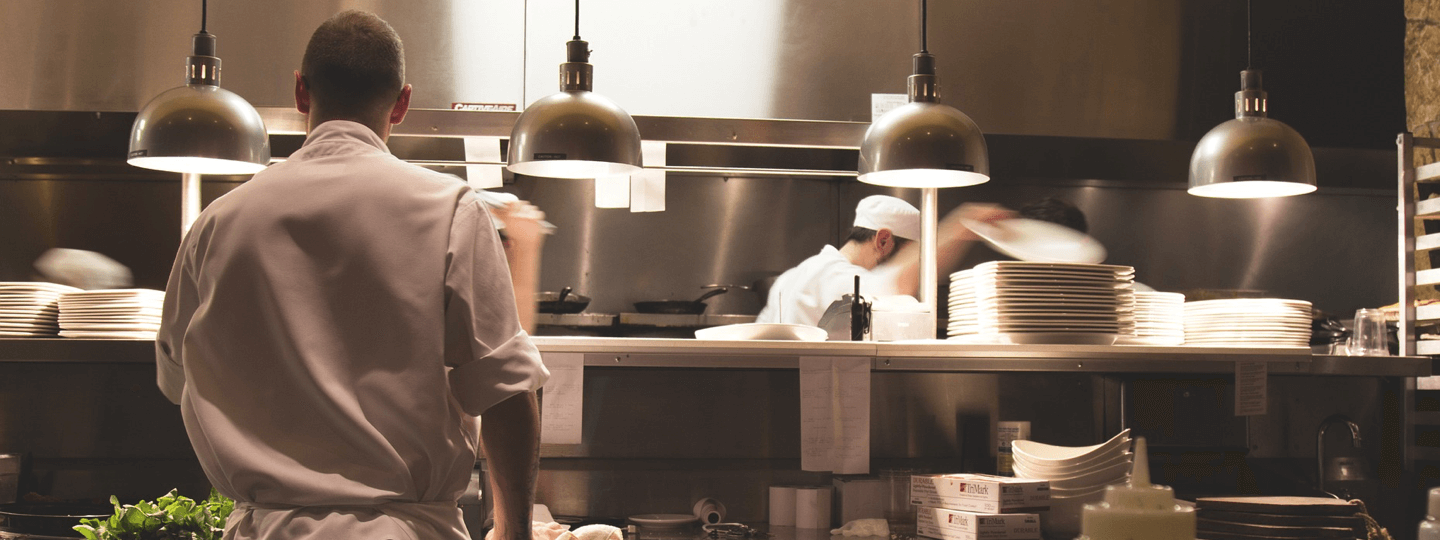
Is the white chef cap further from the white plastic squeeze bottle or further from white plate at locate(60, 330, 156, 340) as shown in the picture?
the white plastic squeeze bottle

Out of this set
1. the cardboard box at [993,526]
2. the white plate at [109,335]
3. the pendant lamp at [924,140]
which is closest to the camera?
the cardboard box at [993,526]

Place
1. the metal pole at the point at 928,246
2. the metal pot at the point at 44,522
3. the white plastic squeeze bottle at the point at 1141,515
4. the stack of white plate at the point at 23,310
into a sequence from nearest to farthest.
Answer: the white plastic squeeze bottle at the point at 1141,515 < the metal pot at the point at 44,522 < the stack of white plate at the point at 23,310 < the metal pole at the point at 928,246

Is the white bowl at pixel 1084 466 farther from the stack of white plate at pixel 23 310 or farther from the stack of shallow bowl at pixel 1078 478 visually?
the stack of white plate at pixel 23 310

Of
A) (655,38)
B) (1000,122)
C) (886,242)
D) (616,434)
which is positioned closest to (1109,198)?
(886,242)

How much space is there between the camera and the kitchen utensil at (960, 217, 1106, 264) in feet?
14.8

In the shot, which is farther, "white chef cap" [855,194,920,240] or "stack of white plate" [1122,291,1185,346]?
"white chef cap" [855,194,920,240]

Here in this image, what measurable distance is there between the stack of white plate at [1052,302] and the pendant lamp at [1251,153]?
1.03 feet

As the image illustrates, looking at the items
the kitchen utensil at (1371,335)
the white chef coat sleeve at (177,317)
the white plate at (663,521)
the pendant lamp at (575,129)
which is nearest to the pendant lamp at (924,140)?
the pendant lamp at (575,129)

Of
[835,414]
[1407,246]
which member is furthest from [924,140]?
[1407,246]

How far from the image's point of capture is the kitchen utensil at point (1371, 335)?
3434mm

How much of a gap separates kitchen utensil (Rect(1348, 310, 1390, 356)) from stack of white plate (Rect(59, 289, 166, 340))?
3392 mm

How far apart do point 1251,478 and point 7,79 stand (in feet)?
12.6

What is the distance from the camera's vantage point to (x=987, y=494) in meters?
2.39

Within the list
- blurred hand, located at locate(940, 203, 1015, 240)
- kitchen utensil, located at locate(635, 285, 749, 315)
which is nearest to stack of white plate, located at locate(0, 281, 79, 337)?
kitchen utensil, located at locate(635, 285, 749, 315)
